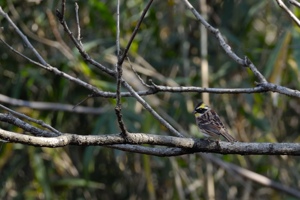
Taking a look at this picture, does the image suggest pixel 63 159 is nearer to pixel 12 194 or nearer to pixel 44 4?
pixel 12 194

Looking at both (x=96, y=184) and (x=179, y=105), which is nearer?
(x=179, y=105)

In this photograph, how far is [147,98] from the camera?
6.70m

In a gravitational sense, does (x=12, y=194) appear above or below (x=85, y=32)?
below

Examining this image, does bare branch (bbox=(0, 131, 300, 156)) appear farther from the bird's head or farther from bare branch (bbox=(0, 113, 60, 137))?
the bird's head

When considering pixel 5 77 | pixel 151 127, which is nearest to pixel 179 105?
pixel 151 127

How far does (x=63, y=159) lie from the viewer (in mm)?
7402

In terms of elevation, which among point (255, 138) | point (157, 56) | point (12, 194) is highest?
point (157, 56)

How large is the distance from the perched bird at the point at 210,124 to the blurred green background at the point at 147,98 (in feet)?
5.75

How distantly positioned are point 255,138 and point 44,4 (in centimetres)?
256

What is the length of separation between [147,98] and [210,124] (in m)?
2.59

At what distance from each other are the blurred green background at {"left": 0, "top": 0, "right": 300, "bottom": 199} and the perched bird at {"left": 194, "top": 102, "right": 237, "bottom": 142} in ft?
5.75

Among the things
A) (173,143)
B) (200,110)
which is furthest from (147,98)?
(173,143)

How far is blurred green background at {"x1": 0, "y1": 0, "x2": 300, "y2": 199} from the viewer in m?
6.77

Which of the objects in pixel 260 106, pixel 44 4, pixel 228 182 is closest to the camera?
pixel 44 4
